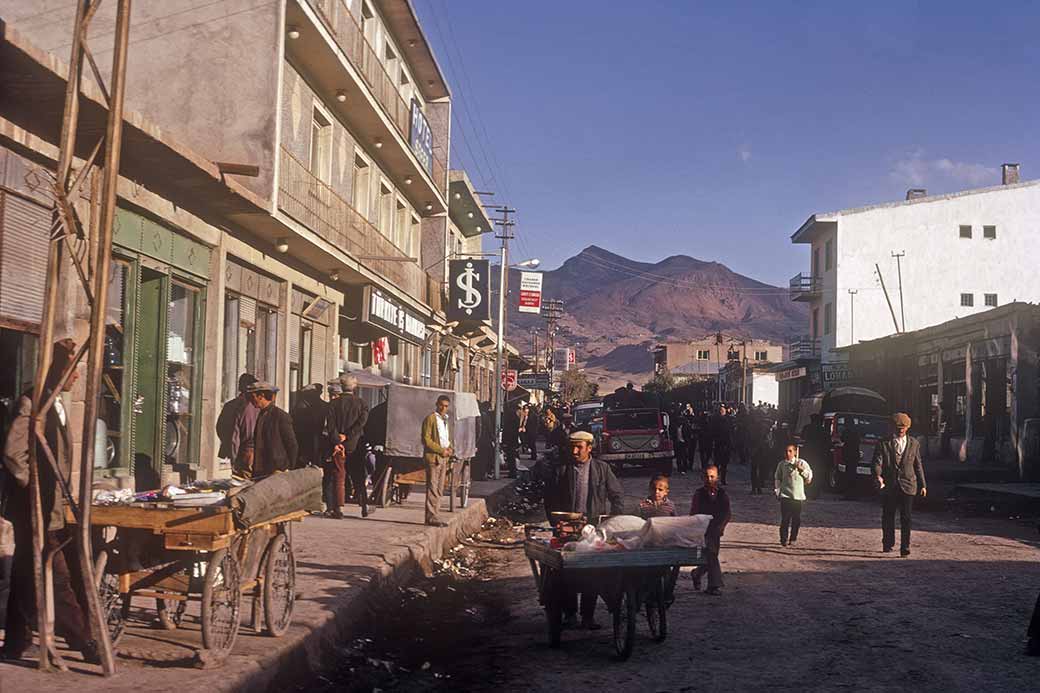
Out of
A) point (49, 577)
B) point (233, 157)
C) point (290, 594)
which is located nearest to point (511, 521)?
point (233, 157)

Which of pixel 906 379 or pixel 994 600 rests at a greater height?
pixel 906 379

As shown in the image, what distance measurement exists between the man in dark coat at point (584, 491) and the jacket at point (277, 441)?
8.73 ft

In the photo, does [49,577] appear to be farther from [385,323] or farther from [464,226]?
[464,226]

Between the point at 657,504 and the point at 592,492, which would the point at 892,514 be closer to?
the point at 657,504

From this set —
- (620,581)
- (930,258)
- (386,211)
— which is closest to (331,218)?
(386,211)

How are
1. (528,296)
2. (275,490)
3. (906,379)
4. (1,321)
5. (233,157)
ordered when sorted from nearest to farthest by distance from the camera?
(275,490) → (1,321) → (233,157) → (906,379) → (528,296)

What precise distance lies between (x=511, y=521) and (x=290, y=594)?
12.6 meters

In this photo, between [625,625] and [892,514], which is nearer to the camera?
[625,625]

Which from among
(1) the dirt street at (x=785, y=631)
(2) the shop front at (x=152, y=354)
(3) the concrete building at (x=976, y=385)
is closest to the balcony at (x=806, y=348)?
(3) the concrete building at (x=976, y=385)

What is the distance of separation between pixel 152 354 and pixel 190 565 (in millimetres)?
8250

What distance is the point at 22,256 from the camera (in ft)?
35.2

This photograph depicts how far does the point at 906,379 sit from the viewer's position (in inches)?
1795

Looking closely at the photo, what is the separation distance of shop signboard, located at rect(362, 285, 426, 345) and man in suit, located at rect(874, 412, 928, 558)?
538 inches

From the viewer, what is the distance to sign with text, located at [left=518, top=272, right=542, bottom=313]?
5381 centimetres
